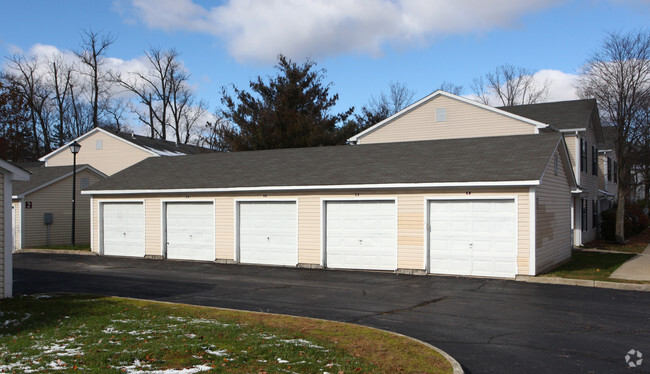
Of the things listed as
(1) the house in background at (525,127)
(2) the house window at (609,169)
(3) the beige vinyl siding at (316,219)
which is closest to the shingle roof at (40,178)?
(3) the beige vinyl siding at (316,219)

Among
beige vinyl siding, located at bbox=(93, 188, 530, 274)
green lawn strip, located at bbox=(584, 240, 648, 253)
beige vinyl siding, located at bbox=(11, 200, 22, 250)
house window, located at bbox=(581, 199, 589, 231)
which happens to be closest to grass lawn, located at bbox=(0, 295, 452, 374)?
beige vinyl siding, located at bbox=(93, 188, 530, 274)

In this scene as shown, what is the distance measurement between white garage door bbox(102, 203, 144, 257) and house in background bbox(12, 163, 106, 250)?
252 inches

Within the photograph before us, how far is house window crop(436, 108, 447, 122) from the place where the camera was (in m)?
26.9

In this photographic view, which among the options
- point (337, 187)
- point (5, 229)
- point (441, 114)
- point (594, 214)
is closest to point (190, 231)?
point (337, 187)

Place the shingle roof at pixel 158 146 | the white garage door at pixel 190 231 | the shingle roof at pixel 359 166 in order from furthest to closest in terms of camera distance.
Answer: the shingle roof at pixel 158 146, the white garage door at pixel 190 231, the shingle roof at pixel 359 166

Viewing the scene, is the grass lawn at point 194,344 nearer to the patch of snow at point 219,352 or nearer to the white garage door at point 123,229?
the patch of snow at point 219,352

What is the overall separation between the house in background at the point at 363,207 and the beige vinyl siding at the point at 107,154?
14.3 meters

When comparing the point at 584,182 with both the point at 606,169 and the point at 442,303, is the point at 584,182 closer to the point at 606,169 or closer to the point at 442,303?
the point at 606,169

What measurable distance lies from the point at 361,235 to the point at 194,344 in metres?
10.7

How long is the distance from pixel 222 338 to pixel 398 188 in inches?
394

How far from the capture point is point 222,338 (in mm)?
7984

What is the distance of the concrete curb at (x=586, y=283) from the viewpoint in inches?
529

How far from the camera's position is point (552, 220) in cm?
1725

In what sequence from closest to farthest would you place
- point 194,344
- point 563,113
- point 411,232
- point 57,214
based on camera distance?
point 194,344 → point 411,232 → point 563,113 → point 57,214
